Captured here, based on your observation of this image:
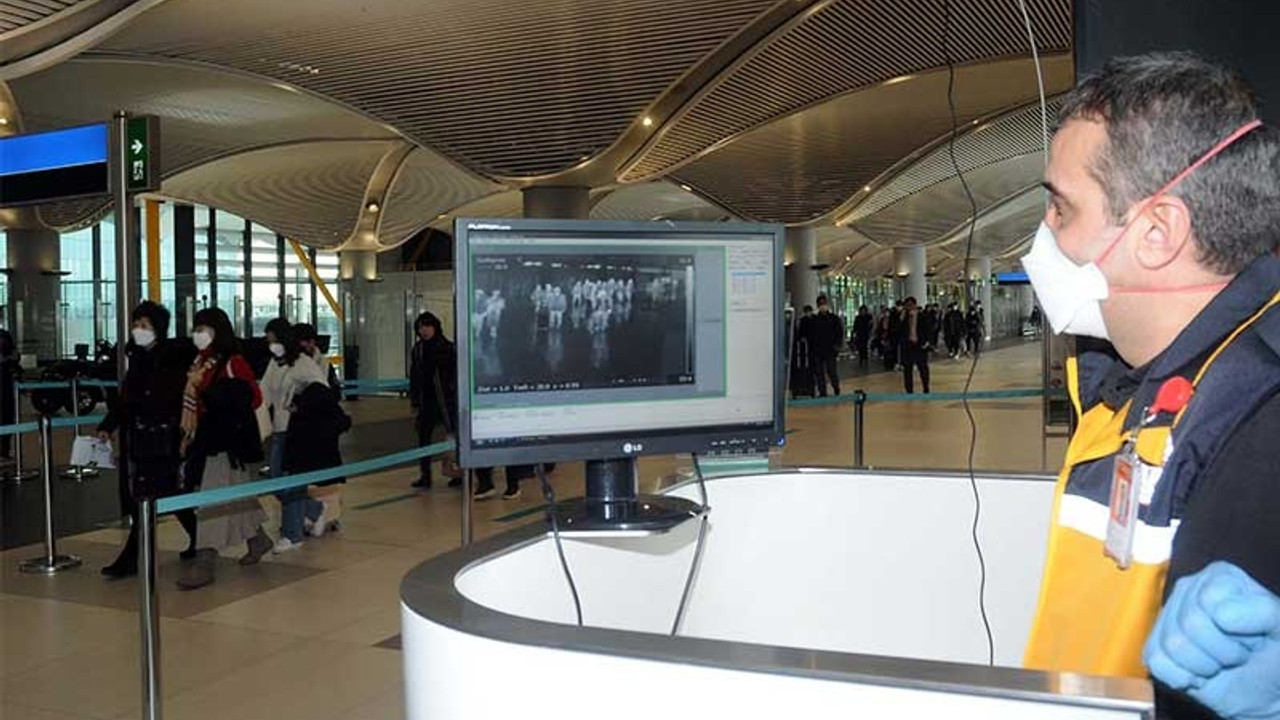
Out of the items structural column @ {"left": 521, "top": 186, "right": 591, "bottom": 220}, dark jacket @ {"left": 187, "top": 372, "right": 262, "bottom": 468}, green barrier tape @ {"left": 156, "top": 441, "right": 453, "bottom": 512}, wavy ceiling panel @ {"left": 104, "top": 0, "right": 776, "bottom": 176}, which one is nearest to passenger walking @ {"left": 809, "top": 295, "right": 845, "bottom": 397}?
structural column @ {"left": 521, "top": 186, "right": 591, "bottom": 220}

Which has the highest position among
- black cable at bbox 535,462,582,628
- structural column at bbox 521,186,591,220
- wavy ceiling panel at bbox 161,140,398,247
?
wavy ceiling panel at bbox 161,140,398,247

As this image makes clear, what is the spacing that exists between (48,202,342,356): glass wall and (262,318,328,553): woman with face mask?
42.7ft

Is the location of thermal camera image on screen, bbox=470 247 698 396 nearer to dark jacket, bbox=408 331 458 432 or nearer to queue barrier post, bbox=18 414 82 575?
queue barrier post, bbox=18 414 82 575

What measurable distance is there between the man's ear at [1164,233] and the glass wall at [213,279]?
20.6 meters

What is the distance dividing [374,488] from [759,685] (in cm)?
916

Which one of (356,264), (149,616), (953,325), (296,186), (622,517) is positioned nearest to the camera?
(622,517)

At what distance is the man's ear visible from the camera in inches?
53.5

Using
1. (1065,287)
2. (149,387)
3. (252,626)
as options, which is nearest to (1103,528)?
(1065,287)

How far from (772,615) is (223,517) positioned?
4808 millimetres

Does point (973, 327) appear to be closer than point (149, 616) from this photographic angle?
No

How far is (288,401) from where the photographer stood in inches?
310

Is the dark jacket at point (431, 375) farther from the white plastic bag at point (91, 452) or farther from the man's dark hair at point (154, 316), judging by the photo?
the white plastic bag at point (91, 452)

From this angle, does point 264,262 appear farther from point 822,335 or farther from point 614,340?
point 614,340

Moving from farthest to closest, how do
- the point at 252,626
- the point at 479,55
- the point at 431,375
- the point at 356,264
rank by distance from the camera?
the point at 356,264 < the point at 479,55 < the point at 431,375 < the point at 252,626
